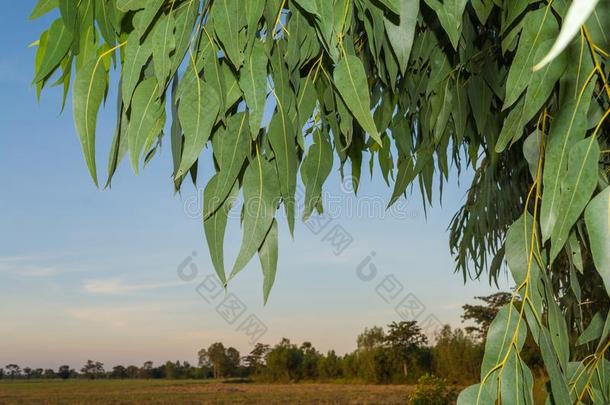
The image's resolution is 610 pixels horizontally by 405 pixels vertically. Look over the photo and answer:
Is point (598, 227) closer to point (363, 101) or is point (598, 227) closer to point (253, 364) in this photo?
point (363, 101)

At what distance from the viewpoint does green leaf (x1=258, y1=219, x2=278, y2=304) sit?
611 mm

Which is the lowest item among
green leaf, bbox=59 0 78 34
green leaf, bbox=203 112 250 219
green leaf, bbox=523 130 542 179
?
green leaf, bbox=203 112 250 219

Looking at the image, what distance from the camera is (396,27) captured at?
656mm

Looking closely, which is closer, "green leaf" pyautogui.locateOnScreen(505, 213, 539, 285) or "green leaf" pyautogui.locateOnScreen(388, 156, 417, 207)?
"green leaf" pyautogui.locateOnScreen(505, 213, 539, 285)

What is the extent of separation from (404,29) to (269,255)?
0.88ft

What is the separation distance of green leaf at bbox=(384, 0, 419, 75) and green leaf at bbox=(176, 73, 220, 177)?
0.64 ft

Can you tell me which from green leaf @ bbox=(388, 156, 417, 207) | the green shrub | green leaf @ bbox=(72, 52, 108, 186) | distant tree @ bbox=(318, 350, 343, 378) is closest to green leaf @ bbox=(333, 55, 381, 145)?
green leaf @ bbox=(72, 52, 108, 186)

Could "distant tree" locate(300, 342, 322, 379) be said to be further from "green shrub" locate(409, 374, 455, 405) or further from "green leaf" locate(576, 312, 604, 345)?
"green leaf" locate(576, 312, 604, 345)

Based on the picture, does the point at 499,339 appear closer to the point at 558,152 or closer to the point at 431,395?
the point at 558,152

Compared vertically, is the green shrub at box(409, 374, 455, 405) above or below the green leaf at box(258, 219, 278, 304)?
below

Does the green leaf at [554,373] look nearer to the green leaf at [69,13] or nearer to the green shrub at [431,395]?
the green leaf at [69,13]

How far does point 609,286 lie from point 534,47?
27 centimetres

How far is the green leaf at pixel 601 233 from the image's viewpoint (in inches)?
20.2

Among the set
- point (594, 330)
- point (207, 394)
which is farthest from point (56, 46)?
point (207, 394)
